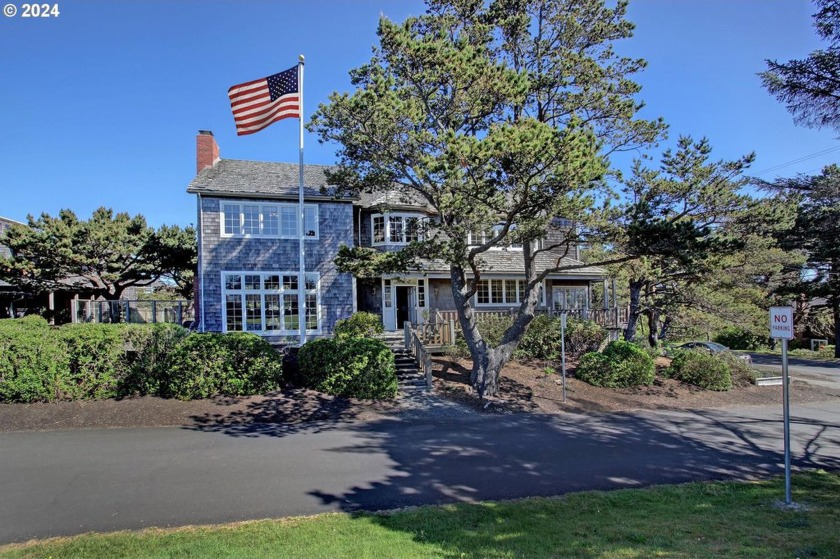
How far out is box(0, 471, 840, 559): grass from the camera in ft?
15.0

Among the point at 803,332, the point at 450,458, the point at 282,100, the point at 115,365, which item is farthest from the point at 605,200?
the point at 803,332

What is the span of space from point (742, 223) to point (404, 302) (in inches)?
533

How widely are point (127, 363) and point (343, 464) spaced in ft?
24.1

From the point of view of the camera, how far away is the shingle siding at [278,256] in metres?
18.3

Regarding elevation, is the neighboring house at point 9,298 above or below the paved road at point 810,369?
above

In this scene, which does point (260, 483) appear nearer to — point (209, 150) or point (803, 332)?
point (209, 150)

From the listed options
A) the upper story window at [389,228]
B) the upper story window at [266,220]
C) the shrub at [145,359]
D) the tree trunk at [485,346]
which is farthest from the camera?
the upper story window at [389,228]

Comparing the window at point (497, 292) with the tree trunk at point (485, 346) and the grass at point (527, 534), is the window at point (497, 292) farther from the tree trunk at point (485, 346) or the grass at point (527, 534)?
the grass at point (527, 534)

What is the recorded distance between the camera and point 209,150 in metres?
20.5

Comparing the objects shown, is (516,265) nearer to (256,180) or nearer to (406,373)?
(406,373)

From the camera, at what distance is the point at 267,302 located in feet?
62.8

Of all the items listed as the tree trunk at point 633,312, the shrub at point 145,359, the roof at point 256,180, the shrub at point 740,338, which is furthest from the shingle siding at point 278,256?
the shrub at point 740,338

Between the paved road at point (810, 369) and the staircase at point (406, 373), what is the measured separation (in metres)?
16.4

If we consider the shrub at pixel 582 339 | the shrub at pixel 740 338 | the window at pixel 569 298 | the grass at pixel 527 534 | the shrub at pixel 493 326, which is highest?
the window at pixel 569 298
